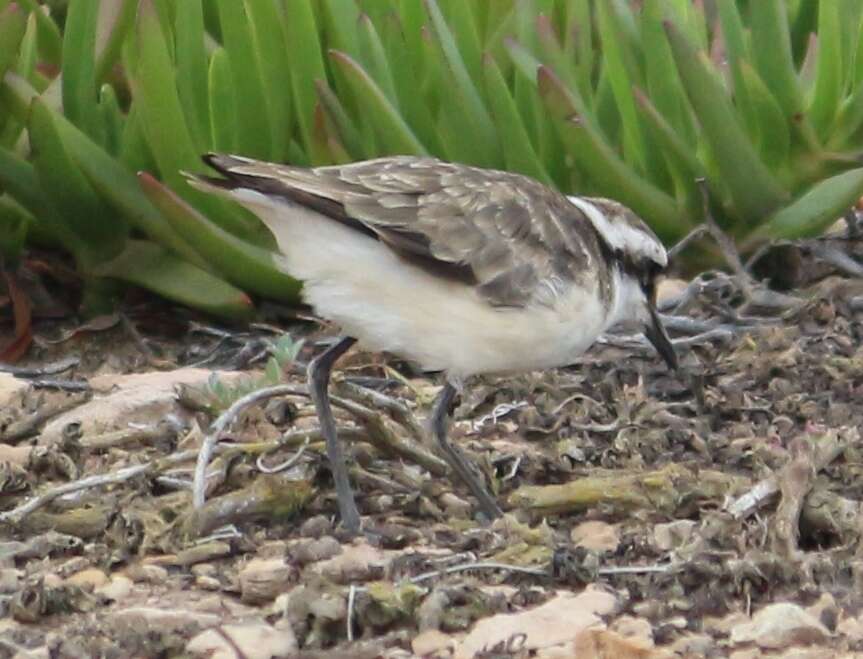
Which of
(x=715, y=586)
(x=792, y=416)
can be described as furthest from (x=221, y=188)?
(x=792, y=416)

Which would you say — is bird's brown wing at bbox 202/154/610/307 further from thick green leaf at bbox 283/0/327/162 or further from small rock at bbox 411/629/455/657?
thick green leaf at bbox 283/0/327/162

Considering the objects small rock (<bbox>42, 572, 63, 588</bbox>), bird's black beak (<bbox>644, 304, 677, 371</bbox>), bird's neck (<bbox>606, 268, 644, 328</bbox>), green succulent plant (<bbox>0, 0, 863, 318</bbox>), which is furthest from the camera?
green succulent plant (<bbox>0, 0, 863, 318</bbox>)

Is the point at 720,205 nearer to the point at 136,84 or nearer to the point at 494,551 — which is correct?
the point at 136,84

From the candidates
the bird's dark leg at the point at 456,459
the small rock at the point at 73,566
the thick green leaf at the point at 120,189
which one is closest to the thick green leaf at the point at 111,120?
the thick green leaf at the point at 120,189

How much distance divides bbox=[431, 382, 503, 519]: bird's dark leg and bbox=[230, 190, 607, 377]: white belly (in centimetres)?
21

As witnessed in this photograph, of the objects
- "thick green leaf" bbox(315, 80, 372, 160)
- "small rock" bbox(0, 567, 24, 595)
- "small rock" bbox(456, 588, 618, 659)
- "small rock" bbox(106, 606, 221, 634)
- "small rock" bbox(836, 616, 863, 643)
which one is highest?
"thick green leaf" bbox(315, 80, 372, 160)

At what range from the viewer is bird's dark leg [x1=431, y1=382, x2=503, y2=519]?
182 inches

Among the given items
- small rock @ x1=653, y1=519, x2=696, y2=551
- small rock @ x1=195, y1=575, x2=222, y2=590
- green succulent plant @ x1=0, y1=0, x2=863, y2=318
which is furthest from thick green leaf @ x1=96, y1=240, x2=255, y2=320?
small rock @ x1=653, y1=519, x2=696, y2=551

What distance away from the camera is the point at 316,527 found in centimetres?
452

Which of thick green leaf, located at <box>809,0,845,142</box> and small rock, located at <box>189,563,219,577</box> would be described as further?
thick green leaf, located at <box>809,0,845,142</box>

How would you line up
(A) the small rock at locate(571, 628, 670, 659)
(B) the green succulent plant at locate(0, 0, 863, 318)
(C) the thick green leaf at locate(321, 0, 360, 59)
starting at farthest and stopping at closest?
(C) the thick green leaf at locate(321, 0, 360, 59), (B) the green succulent plant at locate(0, 0, 863, 318), (A) the small rock at locate(571, 628, 670, 659)

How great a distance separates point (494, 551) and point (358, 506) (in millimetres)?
561

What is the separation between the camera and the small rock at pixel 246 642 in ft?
12.1

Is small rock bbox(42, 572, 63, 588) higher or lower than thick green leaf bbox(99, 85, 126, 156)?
lower
